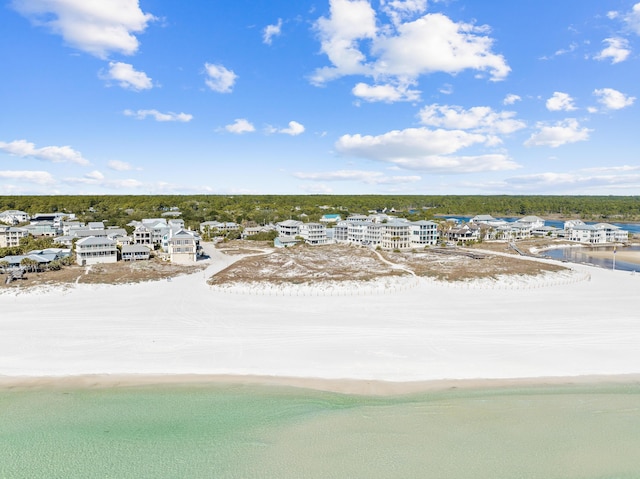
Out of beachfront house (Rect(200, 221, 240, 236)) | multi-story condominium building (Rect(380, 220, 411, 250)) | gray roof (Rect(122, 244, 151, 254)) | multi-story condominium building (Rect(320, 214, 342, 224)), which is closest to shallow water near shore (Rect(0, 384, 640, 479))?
gray roof (Rect(122, 244, 151, 254))

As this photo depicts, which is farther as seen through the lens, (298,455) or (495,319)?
(495,319)

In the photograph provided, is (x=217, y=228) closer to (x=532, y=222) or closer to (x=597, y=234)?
(x=532, y=222)

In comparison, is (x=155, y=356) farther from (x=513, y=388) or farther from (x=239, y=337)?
(x=513, y=388)

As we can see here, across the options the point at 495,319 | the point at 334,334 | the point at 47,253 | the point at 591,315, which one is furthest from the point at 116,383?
the point at 47,253

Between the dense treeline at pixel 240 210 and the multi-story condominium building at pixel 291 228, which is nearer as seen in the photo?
the multi-story condominium building at pixel 291 228

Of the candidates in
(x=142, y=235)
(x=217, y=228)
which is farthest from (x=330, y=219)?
(x=142, y=235)

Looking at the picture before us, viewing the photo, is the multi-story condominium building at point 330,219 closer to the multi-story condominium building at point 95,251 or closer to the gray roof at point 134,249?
the gray roof at point 134,249

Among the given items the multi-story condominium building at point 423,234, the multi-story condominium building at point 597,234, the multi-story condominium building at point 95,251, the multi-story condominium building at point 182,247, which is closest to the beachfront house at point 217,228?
the multi-story condominium building at point 182,247
